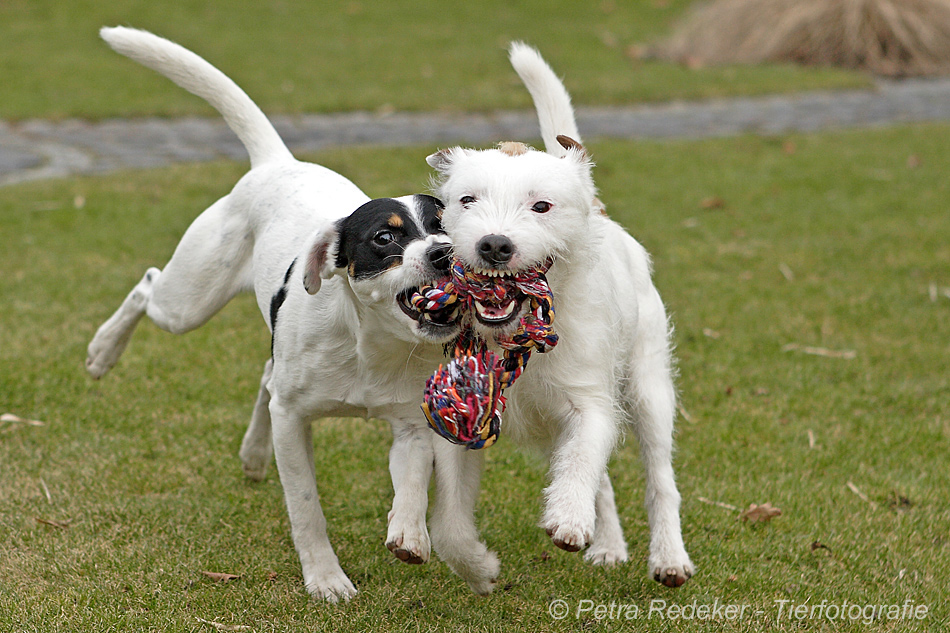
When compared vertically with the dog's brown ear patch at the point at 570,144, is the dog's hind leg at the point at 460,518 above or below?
below

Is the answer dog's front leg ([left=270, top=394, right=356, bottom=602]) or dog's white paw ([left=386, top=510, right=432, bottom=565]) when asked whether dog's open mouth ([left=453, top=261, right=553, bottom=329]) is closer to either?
dog's white paw ([left=386, top=510, right=432, bottom=565])

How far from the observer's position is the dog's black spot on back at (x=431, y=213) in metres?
3.44

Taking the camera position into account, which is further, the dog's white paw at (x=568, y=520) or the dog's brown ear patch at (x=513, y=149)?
the dog's brown ear patch at (x=513, y=149)

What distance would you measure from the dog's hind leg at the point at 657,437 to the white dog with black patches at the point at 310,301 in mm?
692

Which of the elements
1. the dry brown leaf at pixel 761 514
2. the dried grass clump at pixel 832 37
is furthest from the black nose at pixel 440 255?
the dried grass clump at pixel 832 37

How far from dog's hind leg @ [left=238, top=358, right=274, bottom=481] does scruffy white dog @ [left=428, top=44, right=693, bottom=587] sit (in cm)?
126

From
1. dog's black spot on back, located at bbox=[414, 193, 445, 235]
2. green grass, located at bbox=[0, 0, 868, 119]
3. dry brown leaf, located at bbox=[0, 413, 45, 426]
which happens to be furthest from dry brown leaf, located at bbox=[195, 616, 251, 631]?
green grass, located at bbox=[0, 0, 868, 119]

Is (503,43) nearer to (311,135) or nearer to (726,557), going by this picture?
(311,135)

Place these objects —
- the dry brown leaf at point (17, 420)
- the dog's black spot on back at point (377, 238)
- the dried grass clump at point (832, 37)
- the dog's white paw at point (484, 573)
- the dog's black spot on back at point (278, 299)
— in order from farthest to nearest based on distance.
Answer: the dried grass clump at point (832, 37)
the dry brown leaf at point (17, 420)
the dog's black spot on back at point (278, 299)
the dog's white paw at point (484, 573)
the dog's black spot on back at point (377, 238)

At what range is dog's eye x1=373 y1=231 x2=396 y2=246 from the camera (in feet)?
11.0

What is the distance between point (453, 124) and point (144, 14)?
732cm

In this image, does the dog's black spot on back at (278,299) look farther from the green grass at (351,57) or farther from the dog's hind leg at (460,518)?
the green grass at (351,57)

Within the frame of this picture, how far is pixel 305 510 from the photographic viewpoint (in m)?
3.87

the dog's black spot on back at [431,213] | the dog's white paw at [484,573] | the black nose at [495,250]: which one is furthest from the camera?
the dog's white paw at [484,573]
